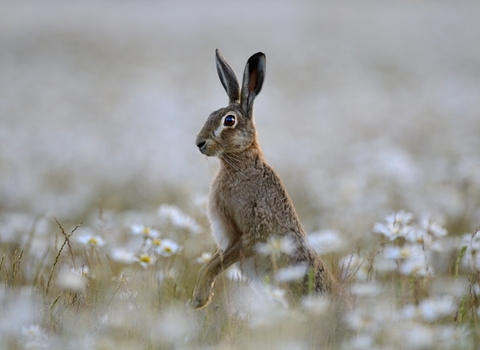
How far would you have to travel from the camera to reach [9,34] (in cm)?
2441

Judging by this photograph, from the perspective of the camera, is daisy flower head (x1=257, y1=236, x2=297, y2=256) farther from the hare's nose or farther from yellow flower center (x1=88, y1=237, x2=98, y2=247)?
yellow flower center (x1=88, y1=237, x2=98, y2=247)

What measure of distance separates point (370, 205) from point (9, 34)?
21.2 m

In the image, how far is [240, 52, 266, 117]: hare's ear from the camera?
4328 millimetres

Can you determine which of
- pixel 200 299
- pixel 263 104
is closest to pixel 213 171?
pixel 200 299

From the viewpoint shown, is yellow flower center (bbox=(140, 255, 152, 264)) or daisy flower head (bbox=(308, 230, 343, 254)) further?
daisy flower head (bbox=(308, 230, 343, 254))

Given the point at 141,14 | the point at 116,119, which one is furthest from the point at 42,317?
the point at 141,14

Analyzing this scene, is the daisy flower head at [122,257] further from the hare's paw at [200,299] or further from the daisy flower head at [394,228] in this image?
the daisy flower head at [394,228]

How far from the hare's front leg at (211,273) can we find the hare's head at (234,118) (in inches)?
26.3

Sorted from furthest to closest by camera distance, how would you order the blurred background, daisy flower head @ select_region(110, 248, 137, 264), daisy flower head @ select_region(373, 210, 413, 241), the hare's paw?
the blurred background, daisy flower head @ select_region(110, 248, 137, 264), daisy flower head @ select_region(373, 210, 413, 241), the hare's paw

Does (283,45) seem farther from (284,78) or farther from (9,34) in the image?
(9,34)

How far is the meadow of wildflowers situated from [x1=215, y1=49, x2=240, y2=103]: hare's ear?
51 cm

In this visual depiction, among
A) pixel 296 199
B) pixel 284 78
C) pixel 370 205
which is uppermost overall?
pixel 284 78

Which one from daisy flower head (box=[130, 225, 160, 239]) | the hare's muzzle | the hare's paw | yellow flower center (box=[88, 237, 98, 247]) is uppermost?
the hare's muzzle

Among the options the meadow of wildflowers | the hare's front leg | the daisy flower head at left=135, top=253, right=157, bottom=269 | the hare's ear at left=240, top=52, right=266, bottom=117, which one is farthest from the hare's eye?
the daisy flower head at left=135, top=253, right=157, bottom=269
